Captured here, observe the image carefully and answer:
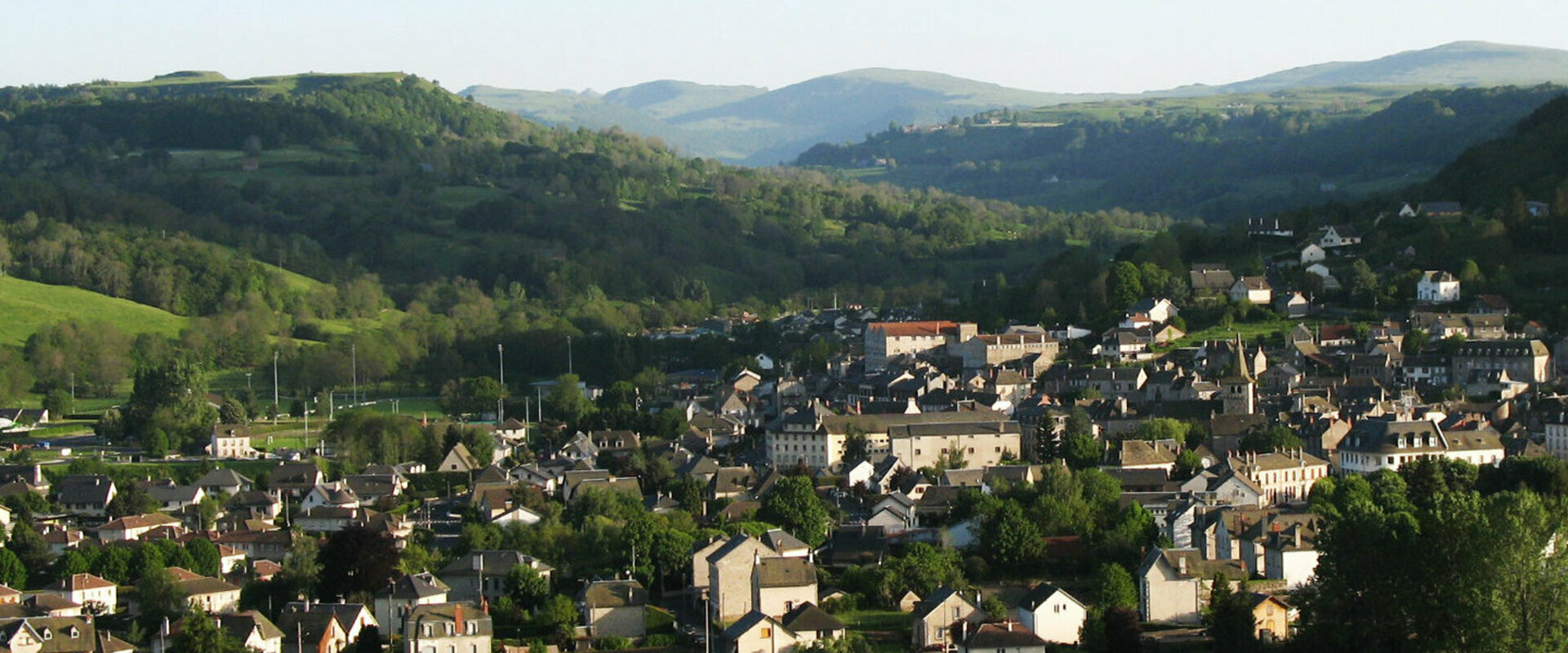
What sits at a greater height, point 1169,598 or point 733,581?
point 733,581

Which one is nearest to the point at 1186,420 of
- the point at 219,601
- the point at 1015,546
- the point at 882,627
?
the point at 1015,546

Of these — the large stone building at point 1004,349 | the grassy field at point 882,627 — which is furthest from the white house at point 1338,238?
the grassy field at point 882,627

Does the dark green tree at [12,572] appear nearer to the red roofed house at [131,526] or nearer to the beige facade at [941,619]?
the red roofed house at [131,526]

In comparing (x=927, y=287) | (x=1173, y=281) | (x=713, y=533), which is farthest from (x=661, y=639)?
(x=927, y=287)

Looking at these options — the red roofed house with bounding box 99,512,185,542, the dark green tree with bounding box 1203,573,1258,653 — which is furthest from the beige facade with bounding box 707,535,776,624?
the red roofed house with bounding box 99,512,185,542

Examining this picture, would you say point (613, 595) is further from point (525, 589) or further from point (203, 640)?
point (203, 640)

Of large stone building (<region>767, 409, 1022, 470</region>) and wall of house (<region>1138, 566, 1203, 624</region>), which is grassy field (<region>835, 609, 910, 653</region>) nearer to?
wall of house (<region>1138, 566, 1203, 624</region>)
